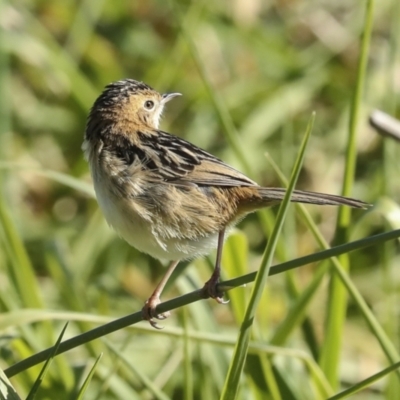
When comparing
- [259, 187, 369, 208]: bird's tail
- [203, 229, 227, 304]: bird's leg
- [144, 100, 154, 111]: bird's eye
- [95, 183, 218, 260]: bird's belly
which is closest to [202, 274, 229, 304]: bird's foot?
[203, 229, 227, 304]: bird's leg

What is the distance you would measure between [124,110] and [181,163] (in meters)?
0.38

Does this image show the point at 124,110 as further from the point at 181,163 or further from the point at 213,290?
the point at 213,290

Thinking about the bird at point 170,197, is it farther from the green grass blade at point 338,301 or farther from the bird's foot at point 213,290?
the green grass blade at point 338,301

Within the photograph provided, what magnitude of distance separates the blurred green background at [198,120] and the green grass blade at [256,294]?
153 cm

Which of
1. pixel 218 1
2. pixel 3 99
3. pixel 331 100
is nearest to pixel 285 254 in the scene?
pixel 3 99

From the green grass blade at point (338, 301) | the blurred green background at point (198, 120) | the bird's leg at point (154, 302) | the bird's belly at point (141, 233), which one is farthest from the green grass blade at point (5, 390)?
the blurred green background at point (198, 120)

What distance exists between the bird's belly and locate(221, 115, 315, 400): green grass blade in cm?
81

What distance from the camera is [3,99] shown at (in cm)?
552

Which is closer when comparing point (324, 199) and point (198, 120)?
point (324, 199)

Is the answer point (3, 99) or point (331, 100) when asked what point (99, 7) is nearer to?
point (3, 99)

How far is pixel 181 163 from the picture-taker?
10.4 feet

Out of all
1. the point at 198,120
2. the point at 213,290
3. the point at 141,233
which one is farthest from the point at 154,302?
the point at 198,120

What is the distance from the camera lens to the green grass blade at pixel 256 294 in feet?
6.86

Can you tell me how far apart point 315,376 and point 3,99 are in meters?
3.14
